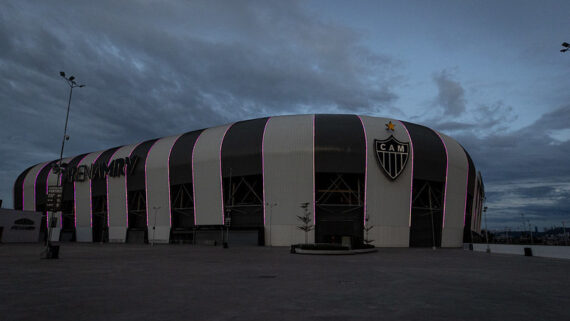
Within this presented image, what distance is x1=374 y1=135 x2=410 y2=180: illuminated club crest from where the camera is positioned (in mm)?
55219

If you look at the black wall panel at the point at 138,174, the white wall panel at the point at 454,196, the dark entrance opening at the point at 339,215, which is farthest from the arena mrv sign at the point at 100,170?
the white wall panel at the point at 454,196

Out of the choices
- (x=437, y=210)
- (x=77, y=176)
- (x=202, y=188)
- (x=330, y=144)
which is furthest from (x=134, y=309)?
(x=77, y=176)

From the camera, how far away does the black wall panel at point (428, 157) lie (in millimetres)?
56938

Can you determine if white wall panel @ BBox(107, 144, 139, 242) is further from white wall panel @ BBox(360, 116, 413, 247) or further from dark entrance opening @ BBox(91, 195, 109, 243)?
white wall panel @ BBox(360, 116, 413, 247)

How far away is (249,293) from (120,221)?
221 ft

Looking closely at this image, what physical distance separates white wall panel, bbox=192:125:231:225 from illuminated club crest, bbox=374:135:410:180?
2457 cm

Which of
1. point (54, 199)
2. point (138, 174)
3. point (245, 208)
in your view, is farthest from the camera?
point (138, 174)

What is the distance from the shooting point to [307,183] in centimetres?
5519

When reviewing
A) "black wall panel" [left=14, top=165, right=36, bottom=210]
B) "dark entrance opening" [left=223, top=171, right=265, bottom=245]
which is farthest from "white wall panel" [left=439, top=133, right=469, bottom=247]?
"black wall panel" [left=14, top=165, right=36, bottom=210]

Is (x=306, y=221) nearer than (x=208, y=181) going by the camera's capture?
Yes

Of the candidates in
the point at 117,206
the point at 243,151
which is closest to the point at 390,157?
the point at 243,151

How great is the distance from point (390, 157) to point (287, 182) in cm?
1554

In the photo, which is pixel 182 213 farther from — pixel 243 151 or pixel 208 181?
pixel 243 151

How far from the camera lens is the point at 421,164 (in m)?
57.0
